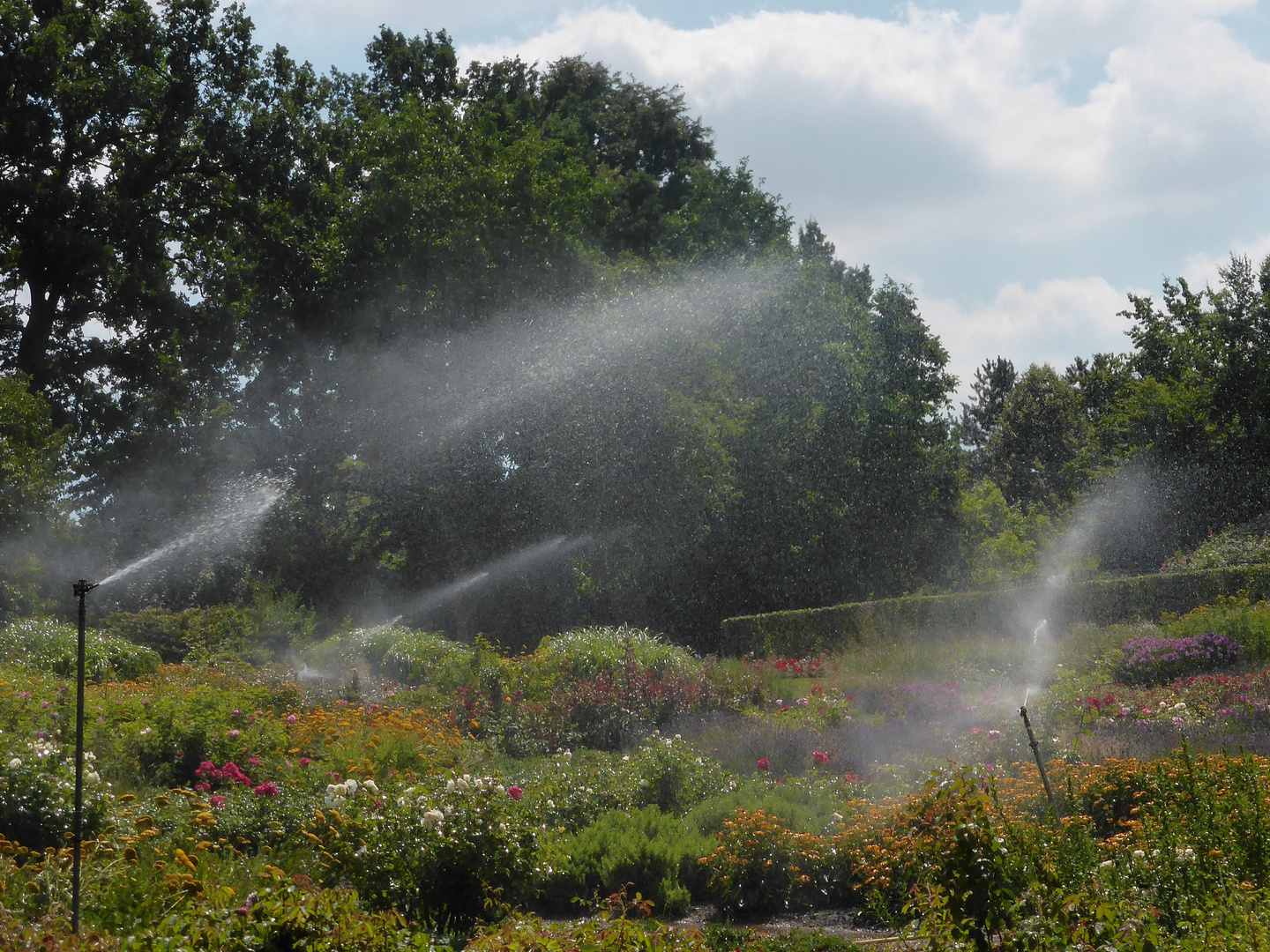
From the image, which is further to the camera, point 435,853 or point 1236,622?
point 1236,622

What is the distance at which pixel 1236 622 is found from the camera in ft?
39.3

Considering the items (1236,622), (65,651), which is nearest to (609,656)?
(65,651)

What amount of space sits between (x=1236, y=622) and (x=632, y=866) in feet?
30.3

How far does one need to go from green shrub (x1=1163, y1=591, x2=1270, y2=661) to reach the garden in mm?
116

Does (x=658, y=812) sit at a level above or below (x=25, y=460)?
below

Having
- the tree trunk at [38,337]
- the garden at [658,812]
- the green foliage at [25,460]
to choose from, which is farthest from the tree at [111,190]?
the garden at [658,812]

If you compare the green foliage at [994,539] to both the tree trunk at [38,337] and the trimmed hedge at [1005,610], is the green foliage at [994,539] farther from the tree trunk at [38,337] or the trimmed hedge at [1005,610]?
the tree trunk at [38,337]

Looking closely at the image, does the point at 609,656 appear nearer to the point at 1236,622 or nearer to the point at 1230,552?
the point at 1236,622

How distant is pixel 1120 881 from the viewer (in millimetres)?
4465

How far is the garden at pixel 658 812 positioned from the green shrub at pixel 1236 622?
0.12 m

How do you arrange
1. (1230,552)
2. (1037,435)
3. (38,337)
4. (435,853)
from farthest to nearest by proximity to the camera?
(1037,435), (38,337), (1230,552), (435,853)

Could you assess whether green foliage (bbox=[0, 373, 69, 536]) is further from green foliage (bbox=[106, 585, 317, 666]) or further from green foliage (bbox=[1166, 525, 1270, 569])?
green foliage (bbox=[1166, 525, 1270, 569])

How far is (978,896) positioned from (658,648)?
10.3 metres

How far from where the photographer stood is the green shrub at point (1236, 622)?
11.3m
